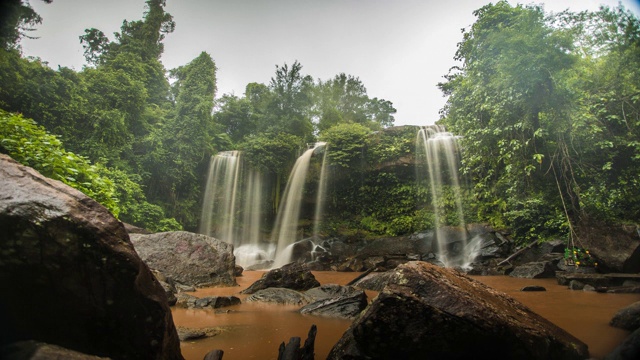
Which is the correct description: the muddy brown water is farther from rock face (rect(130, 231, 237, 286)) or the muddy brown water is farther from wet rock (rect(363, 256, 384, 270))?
wet rock (rect(363, 256, 384, 270))

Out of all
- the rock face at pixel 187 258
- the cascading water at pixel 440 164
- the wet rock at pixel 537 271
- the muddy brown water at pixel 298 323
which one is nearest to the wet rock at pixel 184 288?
the rock face at pixel 187 258

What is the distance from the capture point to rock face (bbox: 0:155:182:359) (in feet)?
6.04

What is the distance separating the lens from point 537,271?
828 centimetres

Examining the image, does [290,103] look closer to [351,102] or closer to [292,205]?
[292,205]

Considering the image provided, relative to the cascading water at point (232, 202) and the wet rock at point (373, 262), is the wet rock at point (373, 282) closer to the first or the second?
the wet rock at point (373, 262)

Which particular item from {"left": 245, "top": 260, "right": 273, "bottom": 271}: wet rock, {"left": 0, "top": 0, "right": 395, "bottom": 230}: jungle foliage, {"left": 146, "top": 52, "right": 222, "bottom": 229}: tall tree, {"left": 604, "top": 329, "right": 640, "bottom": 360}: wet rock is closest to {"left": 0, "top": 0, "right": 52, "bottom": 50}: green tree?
{"left": 0, "top": 0, "right": 395, "bottom": 230}: jungle foliage

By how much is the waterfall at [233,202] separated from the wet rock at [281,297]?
13.1m

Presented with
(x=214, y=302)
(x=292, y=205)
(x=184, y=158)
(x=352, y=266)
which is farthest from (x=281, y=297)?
(x=184, y=158)

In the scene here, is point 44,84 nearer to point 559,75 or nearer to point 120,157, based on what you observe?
point 120,157

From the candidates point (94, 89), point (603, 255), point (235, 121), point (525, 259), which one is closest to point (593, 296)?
point (603, 255)

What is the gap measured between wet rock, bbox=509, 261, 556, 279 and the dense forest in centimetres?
172

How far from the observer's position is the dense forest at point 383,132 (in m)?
8.47

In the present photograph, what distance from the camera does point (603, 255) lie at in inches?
303

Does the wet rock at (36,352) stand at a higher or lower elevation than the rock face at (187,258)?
higher
